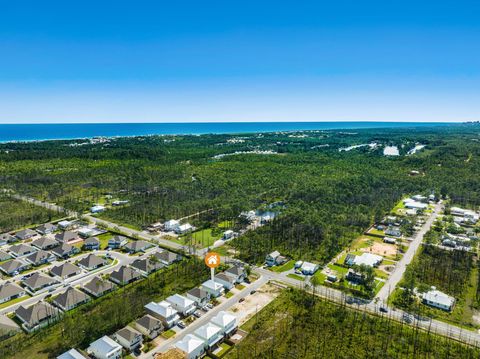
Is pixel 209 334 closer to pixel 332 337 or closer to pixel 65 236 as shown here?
pixel 332 337

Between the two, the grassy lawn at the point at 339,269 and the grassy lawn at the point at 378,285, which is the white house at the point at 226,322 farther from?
the grassy lawn at the point at 378,285

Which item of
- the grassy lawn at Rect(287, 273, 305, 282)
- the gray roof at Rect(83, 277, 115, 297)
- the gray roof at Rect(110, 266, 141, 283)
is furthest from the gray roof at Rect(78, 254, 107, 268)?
the grassy lawn at Rect(287, 273, 305, 282)

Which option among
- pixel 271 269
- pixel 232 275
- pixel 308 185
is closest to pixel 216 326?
pixel 232 275

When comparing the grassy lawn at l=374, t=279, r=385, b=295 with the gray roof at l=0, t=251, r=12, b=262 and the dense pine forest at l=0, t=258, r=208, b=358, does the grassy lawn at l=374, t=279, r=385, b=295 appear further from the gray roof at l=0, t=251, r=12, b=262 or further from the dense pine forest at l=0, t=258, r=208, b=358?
the gray roof at l=0, t=251, r=12, b=262

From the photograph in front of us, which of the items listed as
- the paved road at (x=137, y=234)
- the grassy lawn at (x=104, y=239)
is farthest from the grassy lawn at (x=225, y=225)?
the grassy lawn at (x=104, y=239)

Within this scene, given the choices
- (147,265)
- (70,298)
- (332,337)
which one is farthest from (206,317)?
(70,298)

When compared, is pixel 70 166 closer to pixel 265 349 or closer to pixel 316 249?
pixel 316 249
